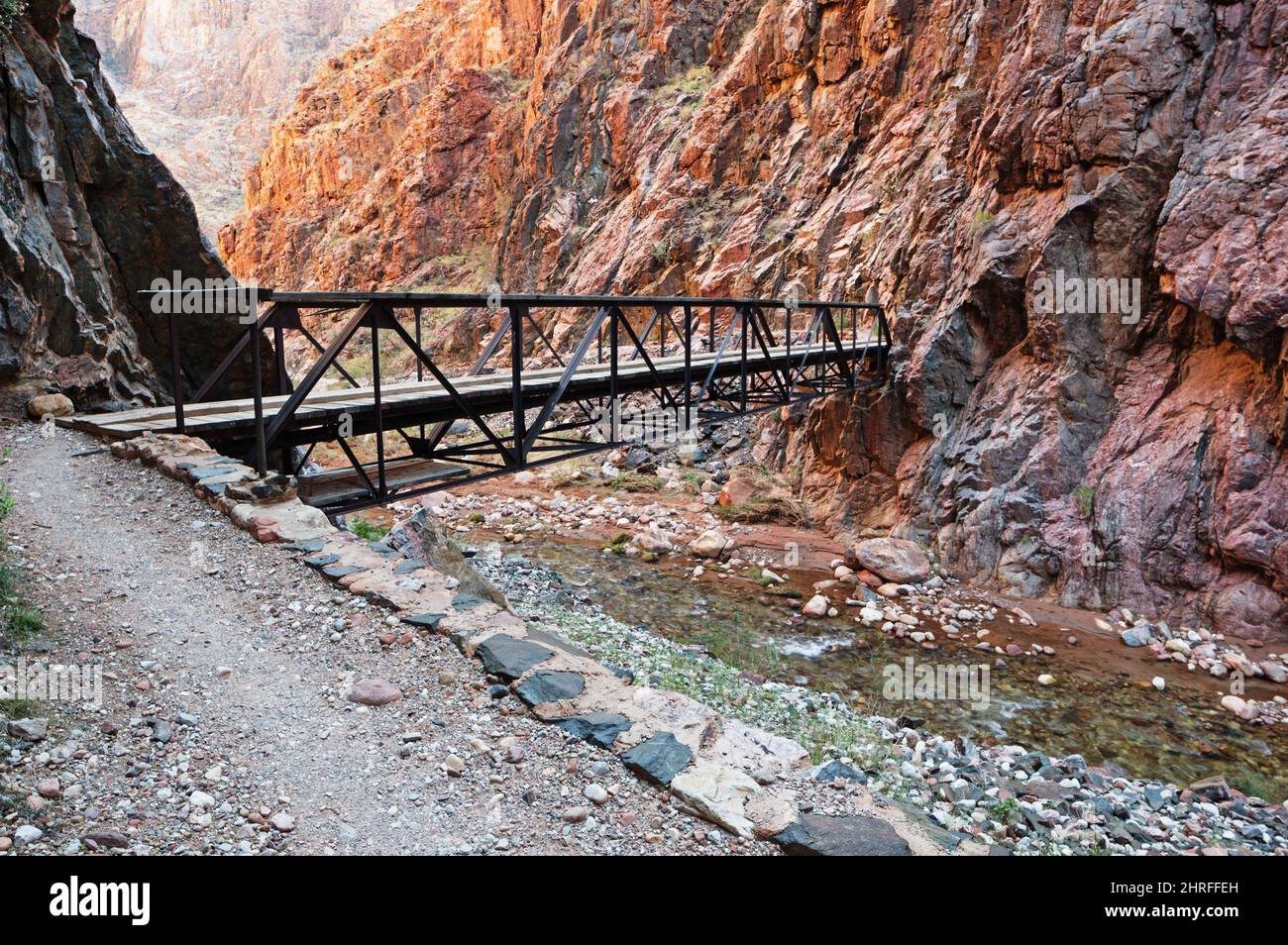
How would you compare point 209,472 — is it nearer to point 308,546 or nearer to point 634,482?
point 308,546

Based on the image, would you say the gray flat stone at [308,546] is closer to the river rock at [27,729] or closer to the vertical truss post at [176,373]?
the river rock at [27,729]

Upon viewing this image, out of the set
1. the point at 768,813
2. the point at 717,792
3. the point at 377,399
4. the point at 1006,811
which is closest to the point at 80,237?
the point at 377,399

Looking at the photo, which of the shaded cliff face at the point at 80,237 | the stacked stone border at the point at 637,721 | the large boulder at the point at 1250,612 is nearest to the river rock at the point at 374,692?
the stacked stone border at the point at 637,721

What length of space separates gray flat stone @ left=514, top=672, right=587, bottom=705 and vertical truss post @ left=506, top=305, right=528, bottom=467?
181 inches

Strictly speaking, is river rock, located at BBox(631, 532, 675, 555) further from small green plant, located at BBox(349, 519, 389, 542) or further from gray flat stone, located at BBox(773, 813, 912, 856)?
gray flat stone, located at BBox(773, 813, 912, 856)

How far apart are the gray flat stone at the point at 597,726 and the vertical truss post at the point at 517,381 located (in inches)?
198

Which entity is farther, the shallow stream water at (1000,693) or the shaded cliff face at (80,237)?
the shaded cliff face at (80,237)

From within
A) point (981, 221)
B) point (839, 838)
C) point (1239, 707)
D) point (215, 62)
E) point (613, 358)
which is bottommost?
point (1239, 707)

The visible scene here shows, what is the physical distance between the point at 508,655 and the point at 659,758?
1327mm

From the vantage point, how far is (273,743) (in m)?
3.88

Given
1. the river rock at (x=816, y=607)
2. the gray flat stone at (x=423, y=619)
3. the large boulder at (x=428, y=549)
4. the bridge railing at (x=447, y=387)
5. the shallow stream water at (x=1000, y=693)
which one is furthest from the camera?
the river rock at (x=816, y=607)

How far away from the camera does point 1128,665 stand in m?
12.0

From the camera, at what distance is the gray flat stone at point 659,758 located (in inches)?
152

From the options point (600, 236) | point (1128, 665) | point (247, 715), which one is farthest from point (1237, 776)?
point (600, 236)
